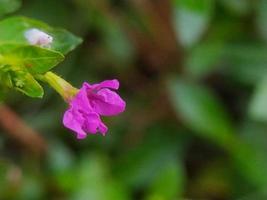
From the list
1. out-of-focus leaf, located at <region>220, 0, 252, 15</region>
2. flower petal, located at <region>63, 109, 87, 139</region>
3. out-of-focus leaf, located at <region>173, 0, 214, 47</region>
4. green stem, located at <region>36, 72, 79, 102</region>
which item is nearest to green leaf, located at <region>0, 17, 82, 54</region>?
green stem, located at <region>36, 72, 79, 102</region>

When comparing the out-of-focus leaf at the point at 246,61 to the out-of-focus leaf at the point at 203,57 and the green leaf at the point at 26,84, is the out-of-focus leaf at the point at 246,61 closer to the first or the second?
the out-of-focus leaf at the point at 203,57

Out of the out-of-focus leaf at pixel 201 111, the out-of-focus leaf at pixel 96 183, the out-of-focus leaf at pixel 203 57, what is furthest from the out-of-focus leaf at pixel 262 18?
the out-of-focus leaf at pixel 96 183

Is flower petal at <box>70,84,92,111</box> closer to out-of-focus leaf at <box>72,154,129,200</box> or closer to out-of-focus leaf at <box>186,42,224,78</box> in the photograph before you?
out-of-focus leaf at <box>72,154,129,200</box>

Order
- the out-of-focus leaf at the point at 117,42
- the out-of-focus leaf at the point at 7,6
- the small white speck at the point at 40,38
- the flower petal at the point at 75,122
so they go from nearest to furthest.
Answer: the flower petal at the point at 75,122 < the small white speck at the point at 40,38 < the out-of-focus leaf at the point at 7,6 < the out-of-focus leaf at the point at 117,42

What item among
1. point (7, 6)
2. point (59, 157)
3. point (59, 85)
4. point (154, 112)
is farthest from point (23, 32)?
point (154, 112)

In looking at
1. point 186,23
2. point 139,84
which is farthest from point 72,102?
point 139,84

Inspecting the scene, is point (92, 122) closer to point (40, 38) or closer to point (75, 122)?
point (75, 122)
